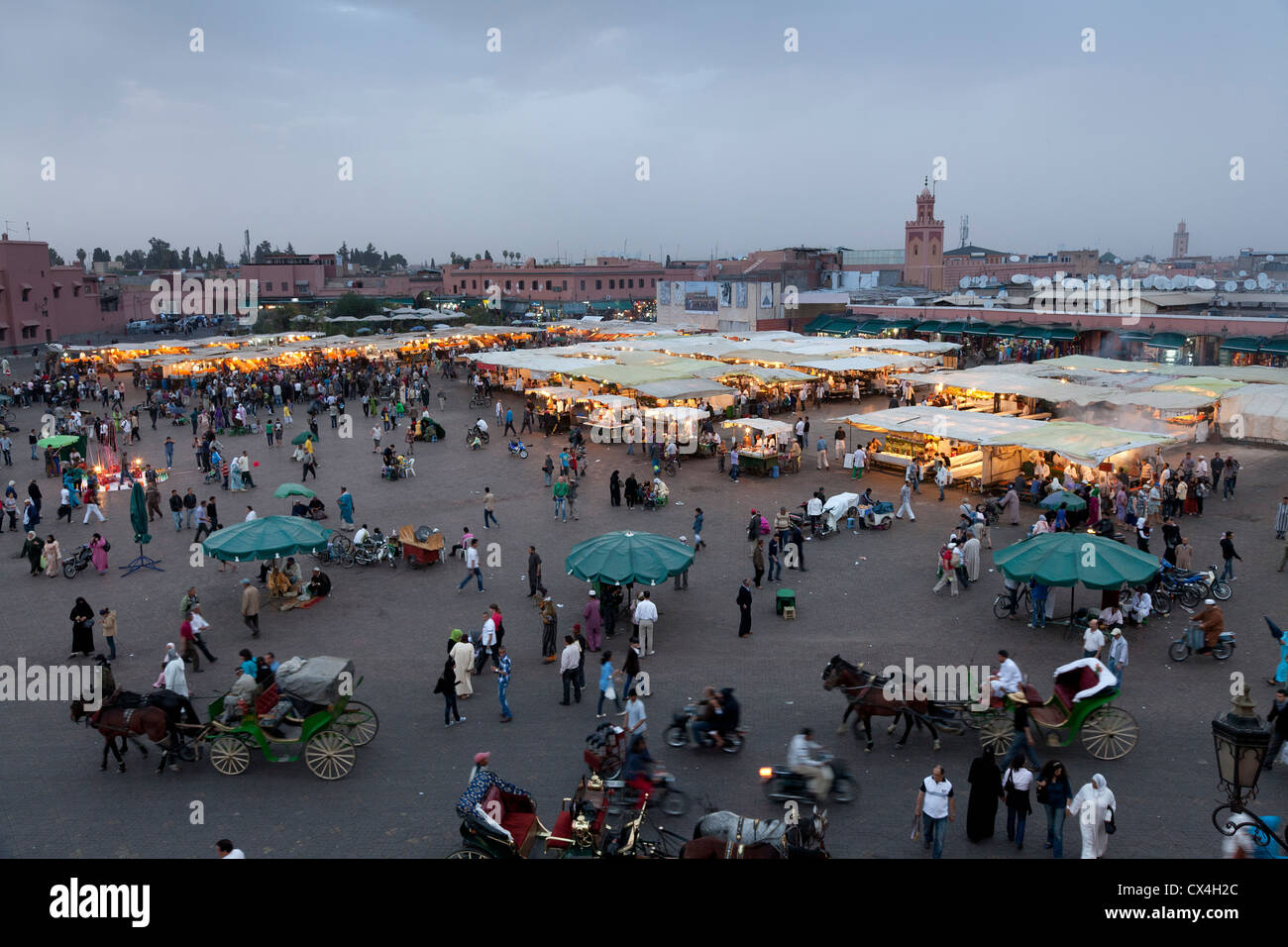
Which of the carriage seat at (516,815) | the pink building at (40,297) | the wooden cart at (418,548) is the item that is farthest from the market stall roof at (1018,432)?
the pink building at (40,297)

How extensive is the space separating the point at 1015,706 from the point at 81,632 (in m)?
11.2

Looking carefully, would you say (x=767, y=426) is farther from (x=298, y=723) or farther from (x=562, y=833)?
(x=562, y=833)

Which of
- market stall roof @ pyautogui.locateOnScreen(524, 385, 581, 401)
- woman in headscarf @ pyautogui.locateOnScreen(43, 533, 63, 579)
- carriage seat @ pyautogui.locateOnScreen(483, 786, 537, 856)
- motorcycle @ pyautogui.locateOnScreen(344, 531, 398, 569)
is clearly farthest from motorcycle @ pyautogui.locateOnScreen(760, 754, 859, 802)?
market stall roof @ pyautogui.locateOnScreen(524, 385, 581, 401)

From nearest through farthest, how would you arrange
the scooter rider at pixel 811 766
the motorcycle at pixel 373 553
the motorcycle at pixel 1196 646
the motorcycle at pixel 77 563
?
the scooter rider at pixel 811 766 < the motorcycle at pixel 1196 646 < the motorcycle at pixel 77 563 < the motorcycle at pixel 373 553

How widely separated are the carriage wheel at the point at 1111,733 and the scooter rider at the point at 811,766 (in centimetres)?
282

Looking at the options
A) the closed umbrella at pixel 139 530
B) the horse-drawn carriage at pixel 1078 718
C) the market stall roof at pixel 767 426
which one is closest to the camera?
the horse-drawn carriage at pixel 1078 718

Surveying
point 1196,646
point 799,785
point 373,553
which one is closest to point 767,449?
point 373,553

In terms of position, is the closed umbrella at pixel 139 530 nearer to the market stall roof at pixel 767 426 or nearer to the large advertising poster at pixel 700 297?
the market stall roof at pixel 767 426

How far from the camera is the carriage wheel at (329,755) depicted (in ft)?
27.4

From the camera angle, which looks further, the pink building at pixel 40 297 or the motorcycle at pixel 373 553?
the pink building at pixel 40 297

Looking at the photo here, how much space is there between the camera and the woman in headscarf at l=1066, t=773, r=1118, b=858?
254 inches

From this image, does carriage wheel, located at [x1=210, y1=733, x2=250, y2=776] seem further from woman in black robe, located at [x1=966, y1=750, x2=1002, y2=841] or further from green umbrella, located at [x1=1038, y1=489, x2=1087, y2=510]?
green umbrella, located at [x1=1038, y1=489, x2=1087, y2=510]

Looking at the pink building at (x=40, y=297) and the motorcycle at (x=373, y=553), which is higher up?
the pink building at (x=40, y=297)
